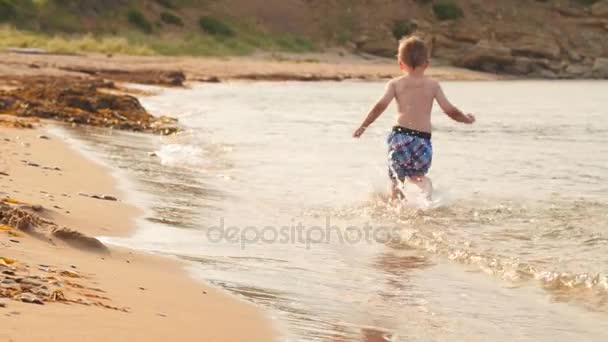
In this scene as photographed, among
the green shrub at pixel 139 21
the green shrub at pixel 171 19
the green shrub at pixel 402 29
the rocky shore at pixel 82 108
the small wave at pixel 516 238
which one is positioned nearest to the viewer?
the small wave at pixel 516 238

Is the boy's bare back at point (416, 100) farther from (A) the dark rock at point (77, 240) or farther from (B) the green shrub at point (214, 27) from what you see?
(B) the green shrub at point (214, 27)

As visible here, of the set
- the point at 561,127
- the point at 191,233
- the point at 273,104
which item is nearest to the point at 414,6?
the point at 273,104

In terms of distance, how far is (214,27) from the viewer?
43.3 m

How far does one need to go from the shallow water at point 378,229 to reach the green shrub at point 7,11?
2411 centimetres

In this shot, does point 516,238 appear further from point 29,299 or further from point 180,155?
point 180,155

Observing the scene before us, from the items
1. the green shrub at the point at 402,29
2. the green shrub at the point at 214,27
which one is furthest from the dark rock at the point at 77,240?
the green shrub at the point at 402,29

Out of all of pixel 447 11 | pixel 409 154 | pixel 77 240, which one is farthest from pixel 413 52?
Result: pixel 447 11

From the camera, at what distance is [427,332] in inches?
185

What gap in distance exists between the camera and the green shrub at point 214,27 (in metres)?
43.1

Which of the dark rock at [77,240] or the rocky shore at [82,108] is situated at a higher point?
the rocky shore at [82,108]

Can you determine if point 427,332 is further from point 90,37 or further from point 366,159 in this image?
point 90,37

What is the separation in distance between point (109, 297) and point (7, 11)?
35.3 metres

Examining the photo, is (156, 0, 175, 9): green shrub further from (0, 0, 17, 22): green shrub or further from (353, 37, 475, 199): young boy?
(353, 37, 475, 199): young boy

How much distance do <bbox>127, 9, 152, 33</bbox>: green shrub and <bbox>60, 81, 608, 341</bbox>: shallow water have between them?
26237 mm
